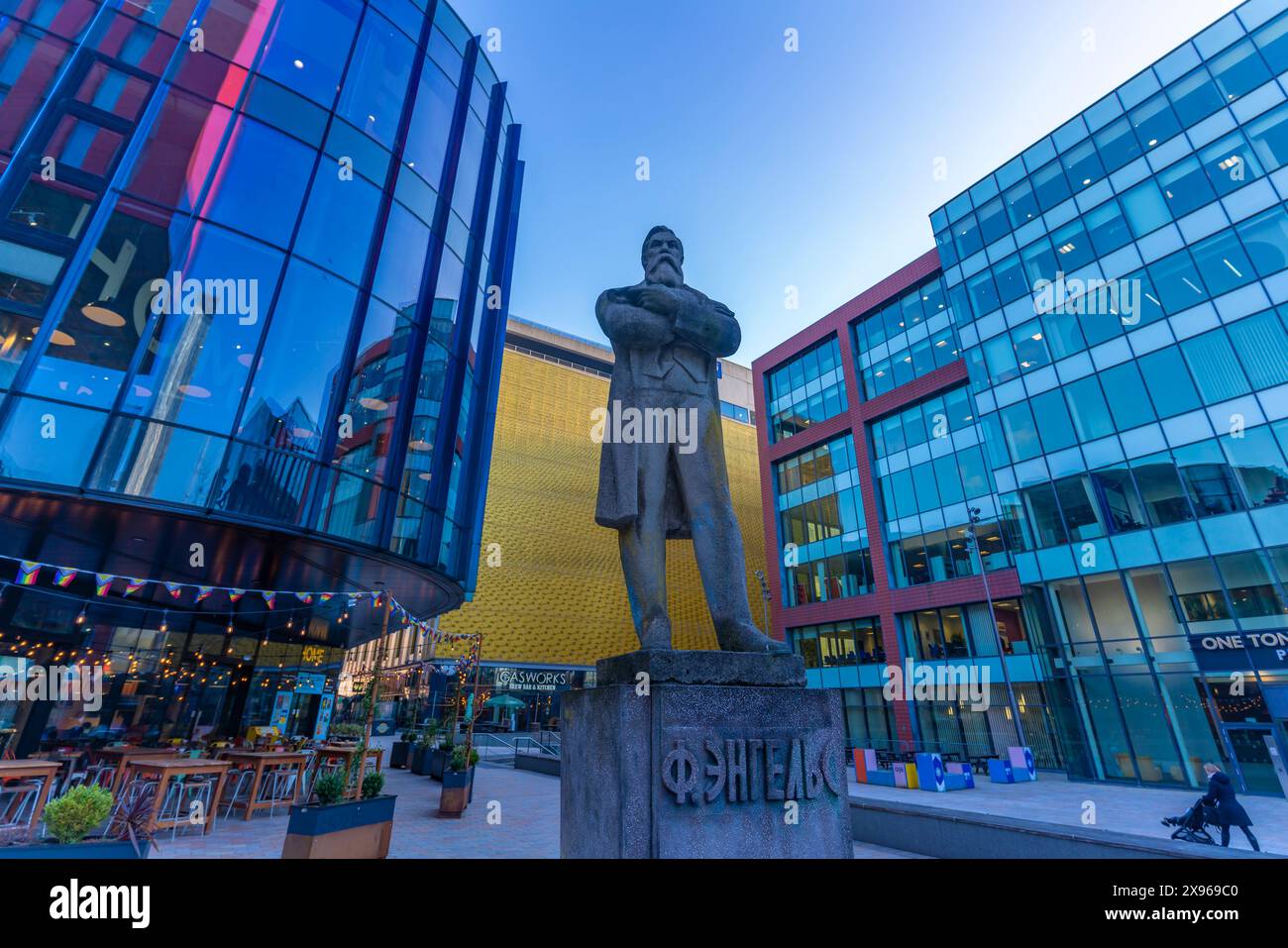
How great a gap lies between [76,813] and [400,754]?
Result: 21951 millimetres

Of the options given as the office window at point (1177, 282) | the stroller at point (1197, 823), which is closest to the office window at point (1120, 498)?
the office window at point (1177, 282)

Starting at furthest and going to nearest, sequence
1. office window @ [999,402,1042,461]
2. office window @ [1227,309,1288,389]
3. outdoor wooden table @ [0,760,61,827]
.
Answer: office window @ [999,402,1042,461] → office window @ [1227,309,1288,389] → outdoor wooden table @ [0,760,61,827]

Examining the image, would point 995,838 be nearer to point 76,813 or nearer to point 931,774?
point 76,813

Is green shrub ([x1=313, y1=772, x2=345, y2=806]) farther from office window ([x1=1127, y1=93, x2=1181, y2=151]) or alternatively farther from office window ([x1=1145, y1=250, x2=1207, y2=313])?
office window ([x1=1127, y1=93, x2=1181, y2=151])

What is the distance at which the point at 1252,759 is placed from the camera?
60.6 ft

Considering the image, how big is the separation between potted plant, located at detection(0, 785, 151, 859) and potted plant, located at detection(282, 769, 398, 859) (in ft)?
6.76

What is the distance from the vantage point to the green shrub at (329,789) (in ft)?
24.0

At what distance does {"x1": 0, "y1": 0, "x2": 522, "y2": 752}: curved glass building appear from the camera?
11.5 meters

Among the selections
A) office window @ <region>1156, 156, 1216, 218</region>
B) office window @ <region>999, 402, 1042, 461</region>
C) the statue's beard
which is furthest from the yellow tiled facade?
the statue's beard

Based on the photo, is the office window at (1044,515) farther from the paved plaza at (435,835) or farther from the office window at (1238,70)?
the paved plaza at (435,835)

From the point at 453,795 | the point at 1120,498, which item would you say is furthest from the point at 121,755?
the point at 1120,498

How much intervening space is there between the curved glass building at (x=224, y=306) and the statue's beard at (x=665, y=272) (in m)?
10.5
